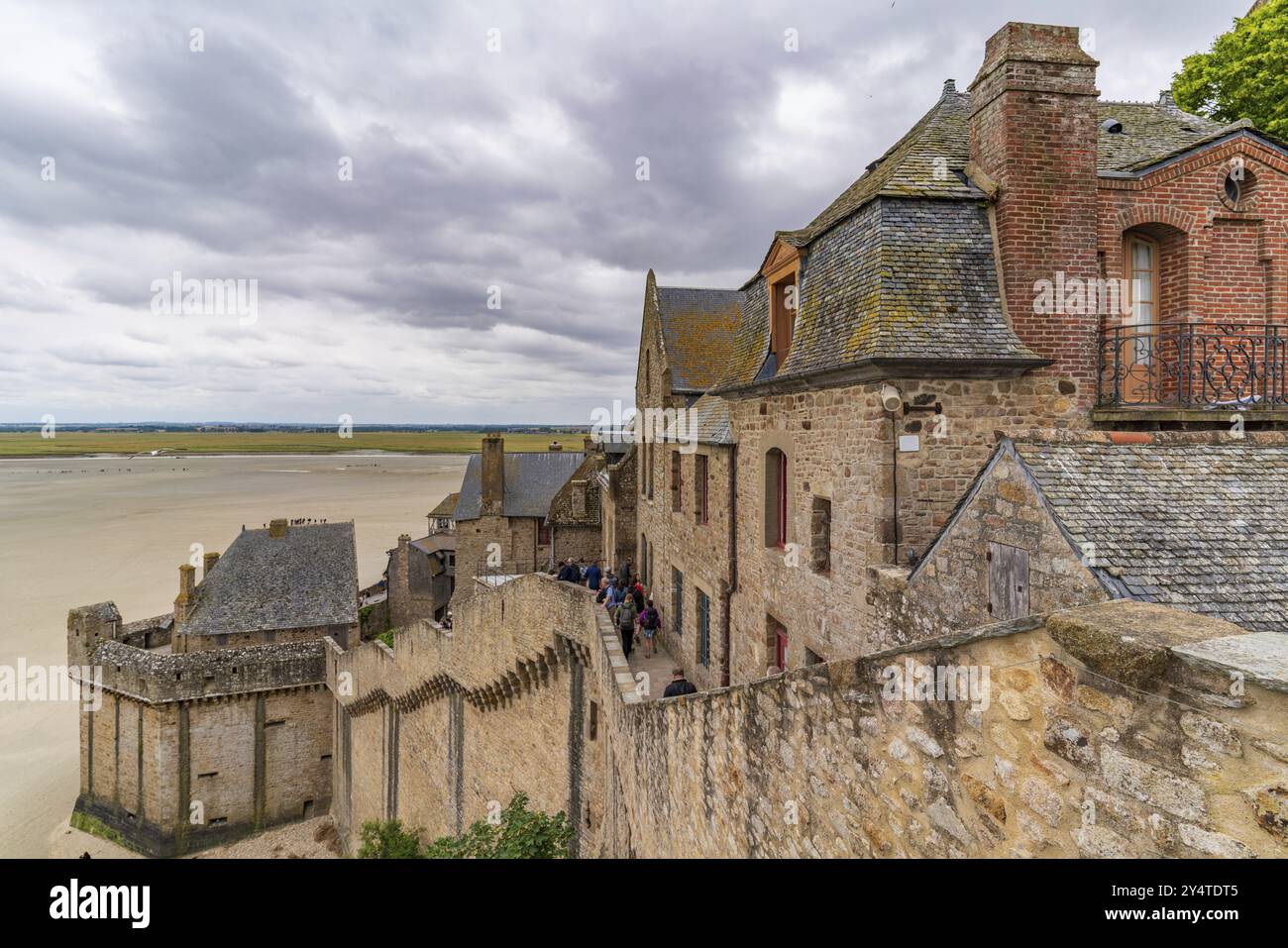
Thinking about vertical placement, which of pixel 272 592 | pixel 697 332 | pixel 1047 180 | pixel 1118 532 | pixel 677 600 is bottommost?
pixel 272 592

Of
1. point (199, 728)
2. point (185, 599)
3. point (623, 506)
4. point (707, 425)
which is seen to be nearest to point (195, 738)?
point (199, 728)

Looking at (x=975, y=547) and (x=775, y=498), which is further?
(x=775, y=498)

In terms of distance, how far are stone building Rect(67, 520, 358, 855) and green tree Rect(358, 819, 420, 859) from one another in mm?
6842

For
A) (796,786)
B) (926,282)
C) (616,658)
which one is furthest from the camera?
(616,658)

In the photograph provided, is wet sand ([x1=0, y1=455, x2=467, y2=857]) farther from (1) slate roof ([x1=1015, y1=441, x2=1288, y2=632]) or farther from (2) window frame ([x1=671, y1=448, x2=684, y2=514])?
(1) slate roof ([x1=1015, y1=441, x2=1288, y2=632])

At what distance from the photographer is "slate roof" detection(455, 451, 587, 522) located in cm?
3659

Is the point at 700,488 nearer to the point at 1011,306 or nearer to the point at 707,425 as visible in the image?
the point at 707,425

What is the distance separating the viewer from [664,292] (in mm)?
22203

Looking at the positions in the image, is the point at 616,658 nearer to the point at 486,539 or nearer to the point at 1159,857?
the point at 1159,857

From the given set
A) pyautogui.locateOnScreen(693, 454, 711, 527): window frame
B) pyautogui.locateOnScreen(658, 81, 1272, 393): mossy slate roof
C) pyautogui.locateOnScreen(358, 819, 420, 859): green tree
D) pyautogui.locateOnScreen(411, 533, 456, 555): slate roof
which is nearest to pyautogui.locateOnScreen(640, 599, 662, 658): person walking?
pyautogui.locateOnScreen(693, 454, 711, 527): window frame

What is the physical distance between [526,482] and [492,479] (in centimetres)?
229

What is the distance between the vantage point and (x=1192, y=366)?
28.6 ft
